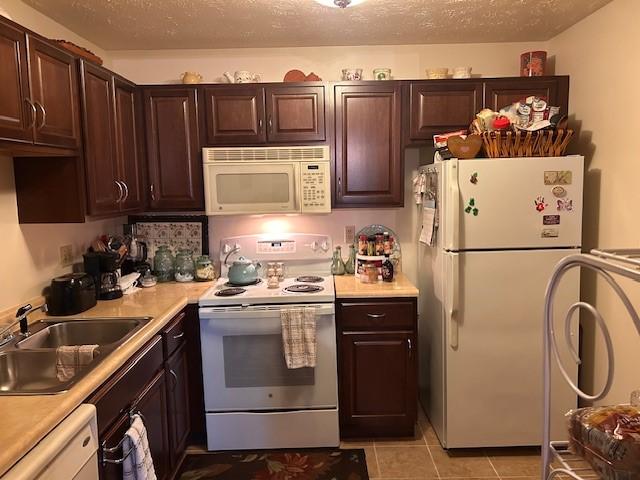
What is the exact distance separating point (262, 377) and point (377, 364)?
0.65m

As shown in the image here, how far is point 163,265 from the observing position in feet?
9.94

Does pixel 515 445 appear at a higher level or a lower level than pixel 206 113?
lower

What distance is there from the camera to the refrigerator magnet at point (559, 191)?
7.74 ft

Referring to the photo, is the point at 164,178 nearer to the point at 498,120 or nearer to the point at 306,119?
the point at 306,119

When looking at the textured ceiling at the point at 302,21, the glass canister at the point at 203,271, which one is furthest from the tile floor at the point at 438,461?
the textured ceiling at the point at 302,21

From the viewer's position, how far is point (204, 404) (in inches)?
103

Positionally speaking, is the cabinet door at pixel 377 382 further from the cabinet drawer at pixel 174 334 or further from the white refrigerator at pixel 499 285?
the cabinet drawer at pixel 174 334

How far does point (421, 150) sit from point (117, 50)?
6.84 ft

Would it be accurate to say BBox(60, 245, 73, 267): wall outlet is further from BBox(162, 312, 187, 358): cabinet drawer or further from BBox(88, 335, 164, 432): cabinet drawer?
BBox(88, 335, 164, 432): cabinet drawer

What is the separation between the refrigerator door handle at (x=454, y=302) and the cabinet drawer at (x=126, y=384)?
4.77ft

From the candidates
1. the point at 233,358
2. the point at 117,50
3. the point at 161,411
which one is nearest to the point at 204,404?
the point at 233,358

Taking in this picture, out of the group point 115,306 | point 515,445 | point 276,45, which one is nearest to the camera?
point 115,306

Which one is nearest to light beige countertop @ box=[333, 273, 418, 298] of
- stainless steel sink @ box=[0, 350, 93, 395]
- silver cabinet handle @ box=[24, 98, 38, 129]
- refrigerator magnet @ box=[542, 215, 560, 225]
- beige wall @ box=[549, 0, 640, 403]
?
refrigerator magnet @ box=[542, 215, 560, 225]

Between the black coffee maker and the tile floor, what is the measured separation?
1559 mm
